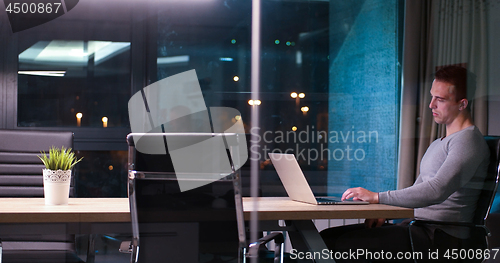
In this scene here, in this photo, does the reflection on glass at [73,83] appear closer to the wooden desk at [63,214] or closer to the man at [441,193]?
the wooden desk at [63,214]

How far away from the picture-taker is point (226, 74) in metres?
4.58

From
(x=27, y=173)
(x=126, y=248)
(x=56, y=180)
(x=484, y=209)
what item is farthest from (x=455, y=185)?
(x=27, y=173)

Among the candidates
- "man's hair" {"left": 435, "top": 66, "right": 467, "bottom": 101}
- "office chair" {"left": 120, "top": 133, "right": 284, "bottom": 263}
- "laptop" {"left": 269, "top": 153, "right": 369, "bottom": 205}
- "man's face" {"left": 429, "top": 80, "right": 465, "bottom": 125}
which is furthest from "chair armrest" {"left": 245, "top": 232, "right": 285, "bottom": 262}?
"man's hair" {"left": 435, "top": 66, "right": 467, "bottom": 101}

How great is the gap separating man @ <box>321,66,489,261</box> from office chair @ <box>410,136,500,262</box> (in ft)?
0.08

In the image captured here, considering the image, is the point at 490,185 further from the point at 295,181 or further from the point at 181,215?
the point at 181,215

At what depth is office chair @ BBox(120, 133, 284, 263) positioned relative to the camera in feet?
5.57

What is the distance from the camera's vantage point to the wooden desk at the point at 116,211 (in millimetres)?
1753

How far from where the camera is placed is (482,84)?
3.10 m

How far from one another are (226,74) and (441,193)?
289cm

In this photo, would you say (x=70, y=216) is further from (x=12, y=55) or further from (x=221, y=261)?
(x=12, y=55)

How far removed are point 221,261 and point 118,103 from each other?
3091mm

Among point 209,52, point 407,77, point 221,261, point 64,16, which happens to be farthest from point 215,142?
point 64,16

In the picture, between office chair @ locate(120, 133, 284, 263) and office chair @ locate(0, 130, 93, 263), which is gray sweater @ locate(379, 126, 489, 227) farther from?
office chair @ locate(0, 130, 93, 263)

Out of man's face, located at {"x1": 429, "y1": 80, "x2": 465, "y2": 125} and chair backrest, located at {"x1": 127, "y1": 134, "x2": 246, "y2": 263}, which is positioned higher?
man's face, located at {"x1": 429, "y1": 80, "x2": 465, "y2": 125}
